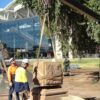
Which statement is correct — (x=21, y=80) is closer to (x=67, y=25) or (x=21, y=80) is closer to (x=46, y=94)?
(x=46, y=94)

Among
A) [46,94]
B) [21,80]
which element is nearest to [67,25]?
[21,80]

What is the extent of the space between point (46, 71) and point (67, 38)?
56.1ft

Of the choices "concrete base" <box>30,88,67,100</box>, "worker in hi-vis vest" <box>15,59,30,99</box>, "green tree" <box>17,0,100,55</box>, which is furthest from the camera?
"green tree" <box>17,0,100,55</box>

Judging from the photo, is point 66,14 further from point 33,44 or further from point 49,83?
point 33,44

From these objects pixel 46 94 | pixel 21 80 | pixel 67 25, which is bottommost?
pixel 46 94

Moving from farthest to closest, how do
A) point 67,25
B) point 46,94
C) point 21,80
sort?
point 67,25
point 21,80
point 46,94

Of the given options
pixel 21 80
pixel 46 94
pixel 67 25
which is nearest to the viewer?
pixel 46 94

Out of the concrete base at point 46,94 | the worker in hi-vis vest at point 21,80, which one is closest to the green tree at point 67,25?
the worker in hi-vis vest at point 21,80

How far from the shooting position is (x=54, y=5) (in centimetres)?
2722

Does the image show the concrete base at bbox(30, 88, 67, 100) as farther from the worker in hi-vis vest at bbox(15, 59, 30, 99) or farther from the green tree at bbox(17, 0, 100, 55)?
the green tree at bbox(17, 0, 100, 55)

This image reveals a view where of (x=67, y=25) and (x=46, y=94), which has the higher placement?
(x=67, y=25)

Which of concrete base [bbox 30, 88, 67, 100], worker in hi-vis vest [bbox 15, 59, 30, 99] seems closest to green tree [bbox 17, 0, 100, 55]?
worker in hi-vis vest [bbox 15, 59, 30, 99]

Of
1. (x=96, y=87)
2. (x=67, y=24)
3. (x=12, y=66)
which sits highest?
(x=67, y=24)

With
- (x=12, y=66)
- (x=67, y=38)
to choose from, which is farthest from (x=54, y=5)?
(x=12, y=66)
